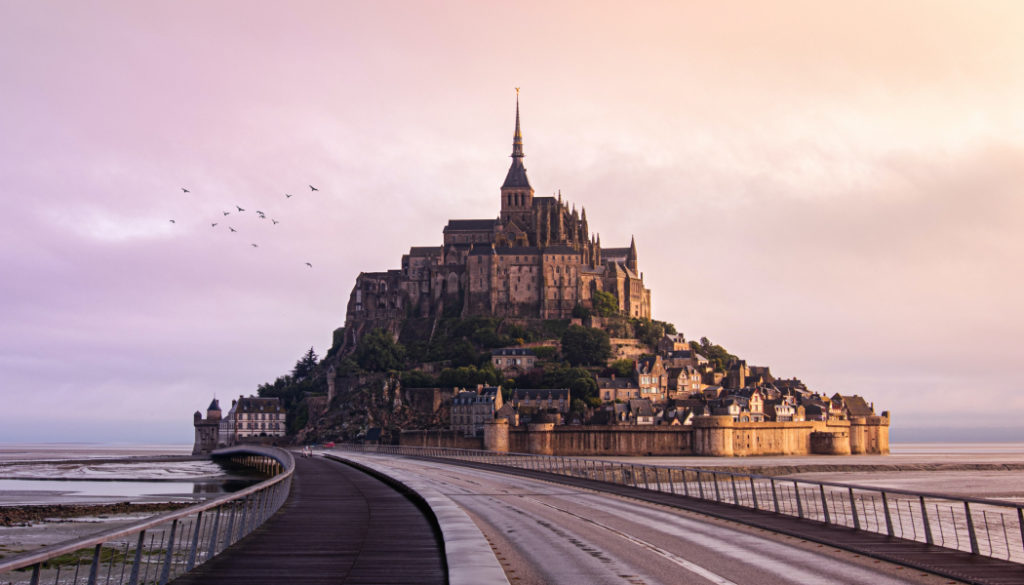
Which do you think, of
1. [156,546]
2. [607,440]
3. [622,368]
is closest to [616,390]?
[622,368]

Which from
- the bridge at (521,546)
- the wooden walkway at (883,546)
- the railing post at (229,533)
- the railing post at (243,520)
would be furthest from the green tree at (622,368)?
the railing post at (229,533)

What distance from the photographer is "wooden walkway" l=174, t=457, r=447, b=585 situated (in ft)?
41.8

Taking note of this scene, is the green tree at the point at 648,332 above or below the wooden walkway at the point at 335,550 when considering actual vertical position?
above

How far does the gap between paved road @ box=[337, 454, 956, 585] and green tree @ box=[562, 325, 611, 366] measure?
10847 centimetres

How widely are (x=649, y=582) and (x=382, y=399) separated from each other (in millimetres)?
119802

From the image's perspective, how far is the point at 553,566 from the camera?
49.1 ft

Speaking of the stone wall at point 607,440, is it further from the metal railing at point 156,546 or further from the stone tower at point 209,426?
the metal railing at point 156,546

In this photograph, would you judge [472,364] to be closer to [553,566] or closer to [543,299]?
[543,299]

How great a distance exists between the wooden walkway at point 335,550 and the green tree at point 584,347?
110m

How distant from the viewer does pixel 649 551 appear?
16.5 meters

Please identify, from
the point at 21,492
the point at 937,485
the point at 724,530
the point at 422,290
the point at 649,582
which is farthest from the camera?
the point at 422,290

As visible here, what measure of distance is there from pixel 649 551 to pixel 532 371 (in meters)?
116

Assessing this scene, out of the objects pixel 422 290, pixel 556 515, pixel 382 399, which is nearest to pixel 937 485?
pixel 556 515

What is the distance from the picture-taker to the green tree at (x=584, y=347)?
136m
